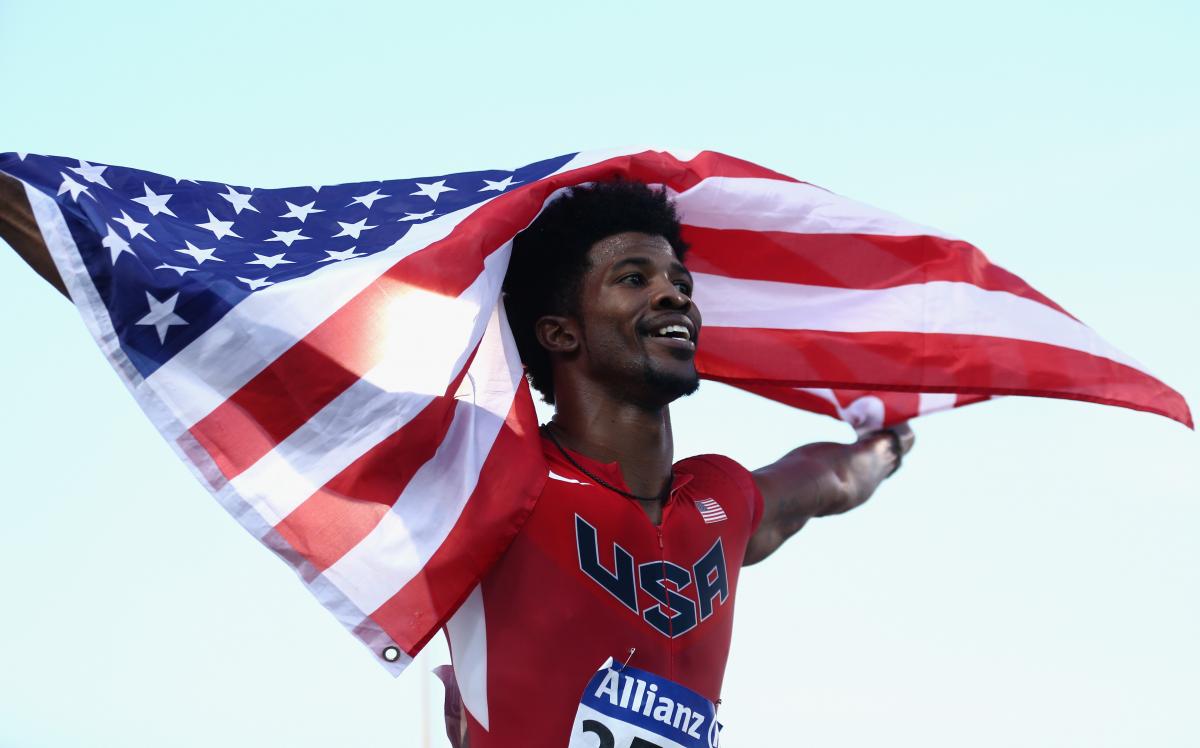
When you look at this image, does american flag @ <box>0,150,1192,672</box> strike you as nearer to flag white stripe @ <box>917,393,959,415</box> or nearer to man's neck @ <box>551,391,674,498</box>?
man's neck @ <box>551,391,674,498</box>

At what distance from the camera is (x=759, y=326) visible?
584 centimetres

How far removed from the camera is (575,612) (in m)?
4.41

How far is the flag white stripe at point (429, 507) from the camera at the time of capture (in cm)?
425

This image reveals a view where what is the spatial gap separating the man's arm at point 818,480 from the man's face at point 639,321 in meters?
0.76

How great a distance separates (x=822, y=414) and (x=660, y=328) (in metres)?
1.64

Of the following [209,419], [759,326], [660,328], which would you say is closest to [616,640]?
[660,328]

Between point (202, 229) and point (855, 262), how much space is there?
8.31 ft

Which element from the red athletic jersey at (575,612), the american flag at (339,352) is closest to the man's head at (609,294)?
the american flag at (339,352)

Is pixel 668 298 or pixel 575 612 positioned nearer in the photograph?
pixel 575 612

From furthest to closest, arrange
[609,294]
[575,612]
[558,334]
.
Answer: [558,334]
[609,294]
[575,612]

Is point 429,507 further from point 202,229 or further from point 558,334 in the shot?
point 202,229

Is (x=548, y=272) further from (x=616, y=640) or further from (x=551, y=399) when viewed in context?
(x=616, y=640)

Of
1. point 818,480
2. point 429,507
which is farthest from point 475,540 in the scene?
point 818,480

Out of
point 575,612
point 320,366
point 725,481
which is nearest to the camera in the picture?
point 320,366
